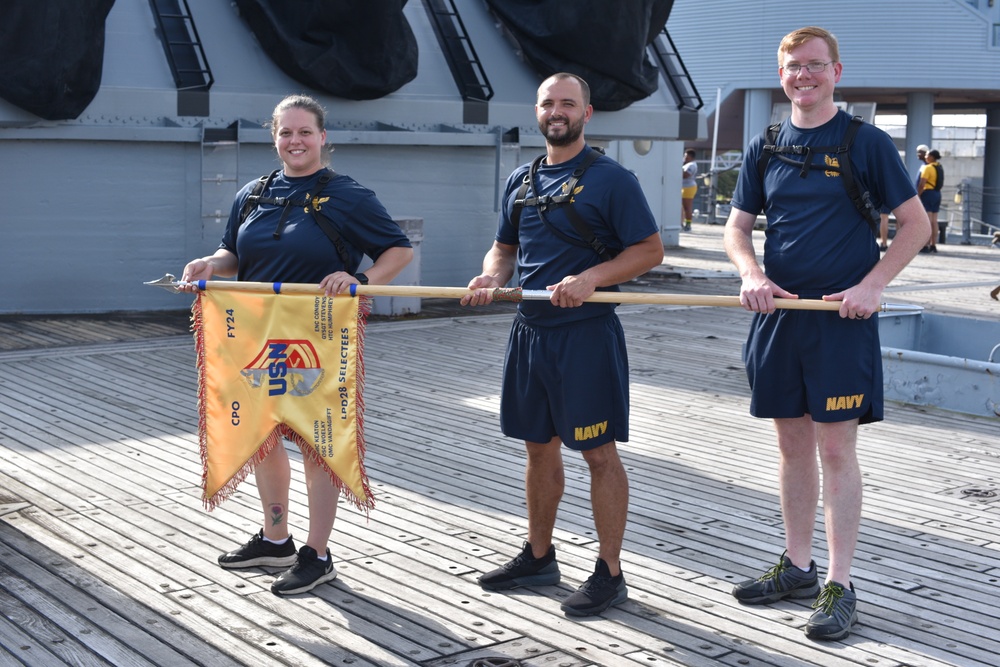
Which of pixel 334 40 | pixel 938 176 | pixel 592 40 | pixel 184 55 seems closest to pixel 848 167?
pixel 334 40

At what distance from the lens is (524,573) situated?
203 inches

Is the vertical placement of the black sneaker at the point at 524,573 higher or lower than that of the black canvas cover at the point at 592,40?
Answer: lower

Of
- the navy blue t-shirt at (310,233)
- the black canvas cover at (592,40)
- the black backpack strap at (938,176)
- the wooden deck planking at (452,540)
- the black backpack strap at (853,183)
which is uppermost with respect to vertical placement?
the black canvas cover at (592,40)

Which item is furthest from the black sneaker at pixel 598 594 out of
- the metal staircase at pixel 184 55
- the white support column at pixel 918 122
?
the white support column at pixel 918 122

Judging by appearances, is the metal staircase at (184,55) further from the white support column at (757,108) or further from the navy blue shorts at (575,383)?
the white support column at (757,108)

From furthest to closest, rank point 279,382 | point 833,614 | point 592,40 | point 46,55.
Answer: point 592,40 → point 46,55 → point 279,382 → point 833,614

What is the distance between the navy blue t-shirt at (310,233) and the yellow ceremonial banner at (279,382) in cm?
14

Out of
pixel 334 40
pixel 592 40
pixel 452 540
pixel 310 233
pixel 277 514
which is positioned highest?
pixel 592 40

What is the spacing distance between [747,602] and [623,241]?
1523mm

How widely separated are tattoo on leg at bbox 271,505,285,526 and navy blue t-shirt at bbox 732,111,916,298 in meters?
2.25

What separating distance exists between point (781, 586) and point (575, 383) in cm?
117

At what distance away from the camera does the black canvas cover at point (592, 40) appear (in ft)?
48.9

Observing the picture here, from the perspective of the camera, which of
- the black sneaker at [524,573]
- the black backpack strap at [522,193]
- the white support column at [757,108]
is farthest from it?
the white support column at [757,108]

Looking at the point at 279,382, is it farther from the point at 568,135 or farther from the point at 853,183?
the point at 853,183
